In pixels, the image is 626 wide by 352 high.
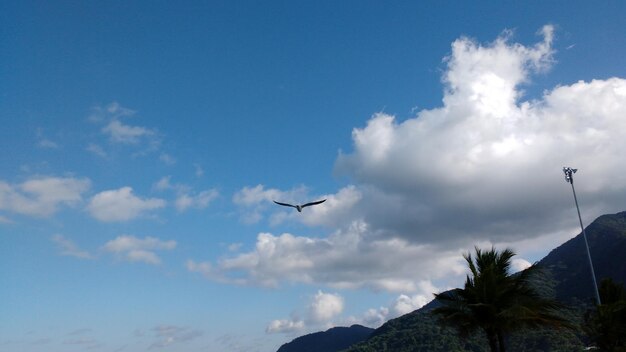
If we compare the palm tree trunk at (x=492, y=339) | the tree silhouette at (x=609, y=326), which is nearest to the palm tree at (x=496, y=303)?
the palm tree trunk at (x=492, y=339)

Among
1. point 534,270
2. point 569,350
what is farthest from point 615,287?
point 569,350

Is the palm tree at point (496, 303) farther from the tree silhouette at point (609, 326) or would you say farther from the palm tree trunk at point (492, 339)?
the tree silhouette at point (609, 326)

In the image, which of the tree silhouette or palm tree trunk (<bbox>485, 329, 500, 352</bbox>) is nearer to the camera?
palm tree trunk (<bbox>485, 329, 500, 352</bbox>)

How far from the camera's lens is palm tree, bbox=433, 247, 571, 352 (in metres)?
18.2

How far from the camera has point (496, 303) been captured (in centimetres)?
1886

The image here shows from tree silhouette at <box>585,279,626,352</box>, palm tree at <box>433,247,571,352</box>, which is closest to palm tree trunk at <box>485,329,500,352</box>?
palm tree at <box>433,247,571,352</box>

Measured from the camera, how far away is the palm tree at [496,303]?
1822 centimetres

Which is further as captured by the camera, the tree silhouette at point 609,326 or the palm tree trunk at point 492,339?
the tree silhouette at point 609,326

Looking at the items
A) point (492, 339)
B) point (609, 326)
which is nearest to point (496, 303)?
point (492, 339)

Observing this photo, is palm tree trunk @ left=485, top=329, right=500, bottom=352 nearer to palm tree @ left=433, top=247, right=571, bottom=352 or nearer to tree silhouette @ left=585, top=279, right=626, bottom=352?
palm tree @ left=433, top=247, right=571, bottom=352

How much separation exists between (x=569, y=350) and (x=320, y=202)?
178m

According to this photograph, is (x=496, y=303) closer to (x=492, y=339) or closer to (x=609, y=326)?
(x=492, y=339)

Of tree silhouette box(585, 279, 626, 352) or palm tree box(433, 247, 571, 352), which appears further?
tree silhouette box(585, 279, 626, 352)

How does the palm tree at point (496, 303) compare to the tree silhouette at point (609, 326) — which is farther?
the tree silhouette at point (609, 326)
